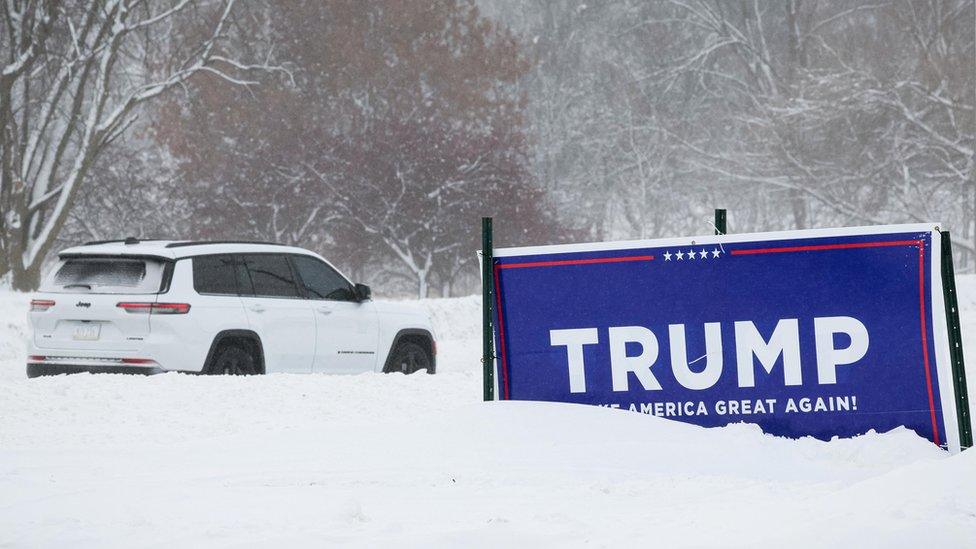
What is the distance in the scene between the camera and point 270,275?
1423 centimetres

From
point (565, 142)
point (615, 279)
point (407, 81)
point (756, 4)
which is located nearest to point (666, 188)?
point (565, 142)

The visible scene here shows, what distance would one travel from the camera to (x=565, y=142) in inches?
2359

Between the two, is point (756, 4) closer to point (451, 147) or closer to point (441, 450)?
point (451, 147)

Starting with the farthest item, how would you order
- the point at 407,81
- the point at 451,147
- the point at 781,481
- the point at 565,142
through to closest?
the point at 565,142 < the point at 407,81 < the point at 451,147 < the point at 781,481

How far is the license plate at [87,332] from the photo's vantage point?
13.1m

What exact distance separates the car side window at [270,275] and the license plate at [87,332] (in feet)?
5.32

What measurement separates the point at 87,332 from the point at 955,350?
7.90 m

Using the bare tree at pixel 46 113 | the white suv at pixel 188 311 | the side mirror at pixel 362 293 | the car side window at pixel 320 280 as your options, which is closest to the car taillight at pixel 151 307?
the white suv at pixel 188 311

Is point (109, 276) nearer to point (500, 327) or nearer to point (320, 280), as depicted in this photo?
point (320, 280)

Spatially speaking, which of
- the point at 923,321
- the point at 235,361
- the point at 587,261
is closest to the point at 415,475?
the point at 587,261

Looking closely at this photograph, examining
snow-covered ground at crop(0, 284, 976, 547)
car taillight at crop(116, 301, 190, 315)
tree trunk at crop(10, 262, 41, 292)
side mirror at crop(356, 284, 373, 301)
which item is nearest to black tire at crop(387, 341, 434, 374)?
side mirror at crop(356, 284, 373, 301)

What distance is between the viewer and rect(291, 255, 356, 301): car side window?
14.6 meters

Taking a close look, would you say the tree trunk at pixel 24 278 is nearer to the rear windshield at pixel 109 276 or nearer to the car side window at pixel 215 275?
the rear windshield at pixel 109 276

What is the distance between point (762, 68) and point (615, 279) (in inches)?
1814
